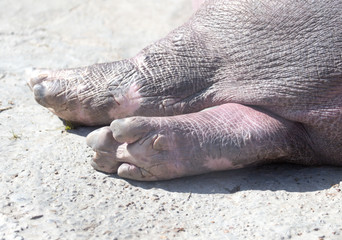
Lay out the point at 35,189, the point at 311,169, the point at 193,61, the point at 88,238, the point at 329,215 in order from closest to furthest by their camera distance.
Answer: the point at 88,238
the point at 329,215
the point at 35,189
the point at 311,169
the point at 193,61

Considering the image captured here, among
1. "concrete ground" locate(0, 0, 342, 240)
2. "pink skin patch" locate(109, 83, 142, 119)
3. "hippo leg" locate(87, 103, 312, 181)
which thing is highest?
"pink skin patch" locate(109, 83, 142, 119)

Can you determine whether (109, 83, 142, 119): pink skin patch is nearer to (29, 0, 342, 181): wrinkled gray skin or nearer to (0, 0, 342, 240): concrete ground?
(29, 0, 342, 181): wrinkled gray skin

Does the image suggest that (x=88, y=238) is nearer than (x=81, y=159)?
Yes

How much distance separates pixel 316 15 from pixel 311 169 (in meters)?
0.63

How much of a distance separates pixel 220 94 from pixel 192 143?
38 centimetres

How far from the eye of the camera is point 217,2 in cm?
268

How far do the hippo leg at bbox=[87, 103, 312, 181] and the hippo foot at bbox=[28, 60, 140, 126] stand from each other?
349 millimetres

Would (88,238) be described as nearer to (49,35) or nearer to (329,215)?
(329,215)

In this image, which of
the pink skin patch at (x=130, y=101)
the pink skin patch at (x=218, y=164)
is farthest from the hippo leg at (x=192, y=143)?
the pink skin patch at (x=130, y=101)

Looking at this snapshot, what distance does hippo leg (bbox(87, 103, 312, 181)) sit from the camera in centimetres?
221

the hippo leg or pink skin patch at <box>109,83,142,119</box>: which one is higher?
pink skin patch at <box>109,83,142,119</box>

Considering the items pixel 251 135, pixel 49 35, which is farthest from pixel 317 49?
pixel 49 35

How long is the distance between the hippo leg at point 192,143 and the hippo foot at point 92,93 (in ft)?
1.14

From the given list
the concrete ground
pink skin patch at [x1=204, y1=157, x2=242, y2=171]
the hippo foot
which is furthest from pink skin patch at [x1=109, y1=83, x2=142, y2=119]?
pink skin patch at [x1=204, y1=157, x2=242, y2=171]
